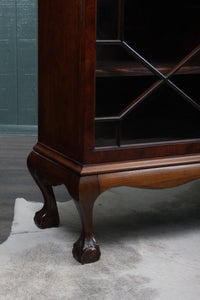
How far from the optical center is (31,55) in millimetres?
2920

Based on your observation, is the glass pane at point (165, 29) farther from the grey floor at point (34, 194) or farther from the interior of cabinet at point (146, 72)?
the grey floor at point (34, 194)

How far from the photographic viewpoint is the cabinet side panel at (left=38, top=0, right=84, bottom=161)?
118 centimetres

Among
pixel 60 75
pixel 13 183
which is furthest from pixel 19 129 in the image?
pixel 60 75

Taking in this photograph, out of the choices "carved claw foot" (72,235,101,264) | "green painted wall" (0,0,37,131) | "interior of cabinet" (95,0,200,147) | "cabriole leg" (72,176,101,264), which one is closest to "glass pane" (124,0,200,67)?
"interior of cabinet" (95,0,200,147)

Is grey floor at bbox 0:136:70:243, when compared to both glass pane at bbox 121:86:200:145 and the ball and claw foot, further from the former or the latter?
glass pane at bbox 121:86:200:145

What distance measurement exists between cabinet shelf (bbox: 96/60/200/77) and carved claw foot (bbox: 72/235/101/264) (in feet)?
1.37

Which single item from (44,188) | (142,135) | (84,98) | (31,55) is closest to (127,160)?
(142,135)

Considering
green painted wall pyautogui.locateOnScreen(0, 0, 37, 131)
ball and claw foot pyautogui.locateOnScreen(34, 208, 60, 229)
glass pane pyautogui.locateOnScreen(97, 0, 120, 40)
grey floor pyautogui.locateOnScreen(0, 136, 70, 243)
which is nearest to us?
glass pane pyautogui.locateOnScreen(97, 0, 120, 40)

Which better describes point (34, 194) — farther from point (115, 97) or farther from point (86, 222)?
point (115, 97)

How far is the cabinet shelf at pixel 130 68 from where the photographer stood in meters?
1.18

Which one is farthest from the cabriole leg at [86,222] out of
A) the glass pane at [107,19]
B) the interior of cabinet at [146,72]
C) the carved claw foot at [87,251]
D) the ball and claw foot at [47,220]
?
the glass pane at [107,19]

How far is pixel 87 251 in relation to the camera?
1.20 m

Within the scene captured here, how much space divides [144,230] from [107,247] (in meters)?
A: 0.16

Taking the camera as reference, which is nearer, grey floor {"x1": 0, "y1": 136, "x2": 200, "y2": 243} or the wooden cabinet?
the wooden cabinet
